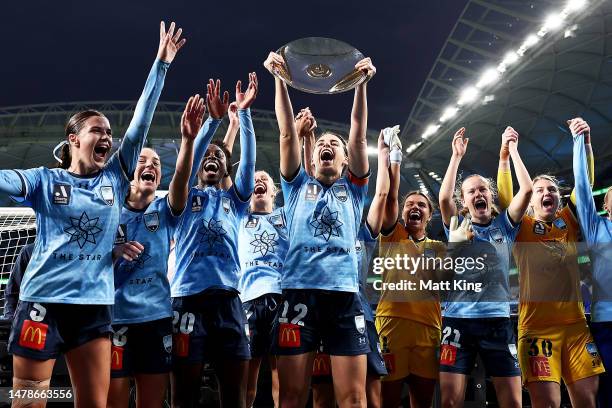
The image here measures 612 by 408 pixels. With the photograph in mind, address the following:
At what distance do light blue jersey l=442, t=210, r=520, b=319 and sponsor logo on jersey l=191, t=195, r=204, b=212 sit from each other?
2.12m

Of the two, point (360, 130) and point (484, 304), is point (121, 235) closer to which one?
point (360, 130)

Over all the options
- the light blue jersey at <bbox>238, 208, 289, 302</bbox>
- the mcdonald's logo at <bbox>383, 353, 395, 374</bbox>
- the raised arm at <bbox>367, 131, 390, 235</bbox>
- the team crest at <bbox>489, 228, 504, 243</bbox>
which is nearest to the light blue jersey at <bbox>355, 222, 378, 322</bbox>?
the raised arm at <bbox>367, 131, 390, 235</bbox>

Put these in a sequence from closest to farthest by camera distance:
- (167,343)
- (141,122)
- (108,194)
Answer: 1. (108,194)
2. (141,122)
3. (167,343)

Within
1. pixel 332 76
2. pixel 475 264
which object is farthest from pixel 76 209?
pixel 475 264

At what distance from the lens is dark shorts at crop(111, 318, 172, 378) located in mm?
3844

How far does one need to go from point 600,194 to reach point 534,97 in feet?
22.5

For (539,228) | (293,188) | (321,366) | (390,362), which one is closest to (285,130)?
(293,188)

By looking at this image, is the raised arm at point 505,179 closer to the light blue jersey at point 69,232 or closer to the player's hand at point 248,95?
the player's hand at point 248,95

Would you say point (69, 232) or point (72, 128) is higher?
point (72, 128)

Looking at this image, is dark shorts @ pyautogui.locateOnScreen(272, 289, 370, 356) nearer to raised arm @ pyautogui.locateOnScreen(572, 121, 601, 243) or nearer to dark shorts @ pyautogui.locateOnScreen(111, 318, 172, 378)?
dark shorts @ pyautogui.locateOnScreen(111, 318, 172, 378)

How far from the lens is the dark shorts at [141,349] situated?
3.84 meters

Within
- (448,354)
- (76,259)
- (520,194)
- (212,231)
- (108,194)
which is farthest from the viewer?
(520,194)

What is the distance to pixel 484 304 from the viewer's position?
4.72 metres

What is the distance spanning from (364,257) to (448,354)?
3.38 feet
